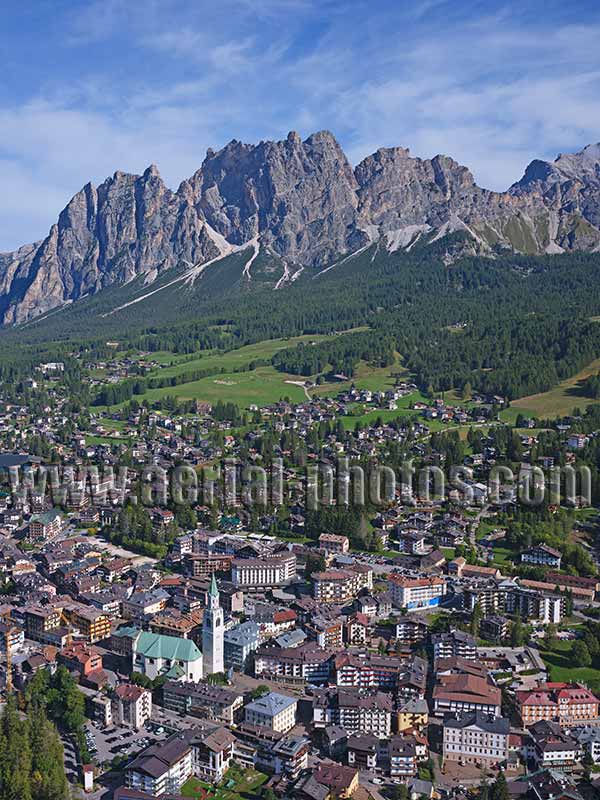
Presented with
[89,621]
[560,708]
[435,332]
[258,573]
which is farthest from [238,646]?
[435,332]

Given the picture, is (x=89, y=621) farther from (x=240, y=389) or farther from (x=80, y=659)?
(x=240, y=389)

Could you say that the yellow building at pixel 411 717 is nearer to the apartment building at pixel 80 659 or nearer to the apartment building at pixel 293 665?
the apartment building at pixel 293 665

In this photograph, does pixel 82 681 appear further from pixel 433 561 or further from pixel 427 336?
pixel 427 336

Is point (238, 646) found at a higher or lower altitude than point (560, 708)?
higher

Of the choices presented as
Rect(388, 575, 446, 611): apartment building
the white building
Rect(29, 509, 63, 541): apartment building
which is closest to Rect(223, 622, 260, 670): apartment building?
the white building

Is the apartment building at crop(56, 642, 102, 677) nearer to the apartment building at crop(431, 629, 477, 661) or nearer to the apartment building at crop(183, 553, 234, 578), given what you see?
the apartment building at crop(183, 553, 234, 578)

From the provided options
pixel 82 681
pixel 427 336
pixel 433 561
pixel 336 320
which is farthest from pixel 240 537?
pixel 336 320
